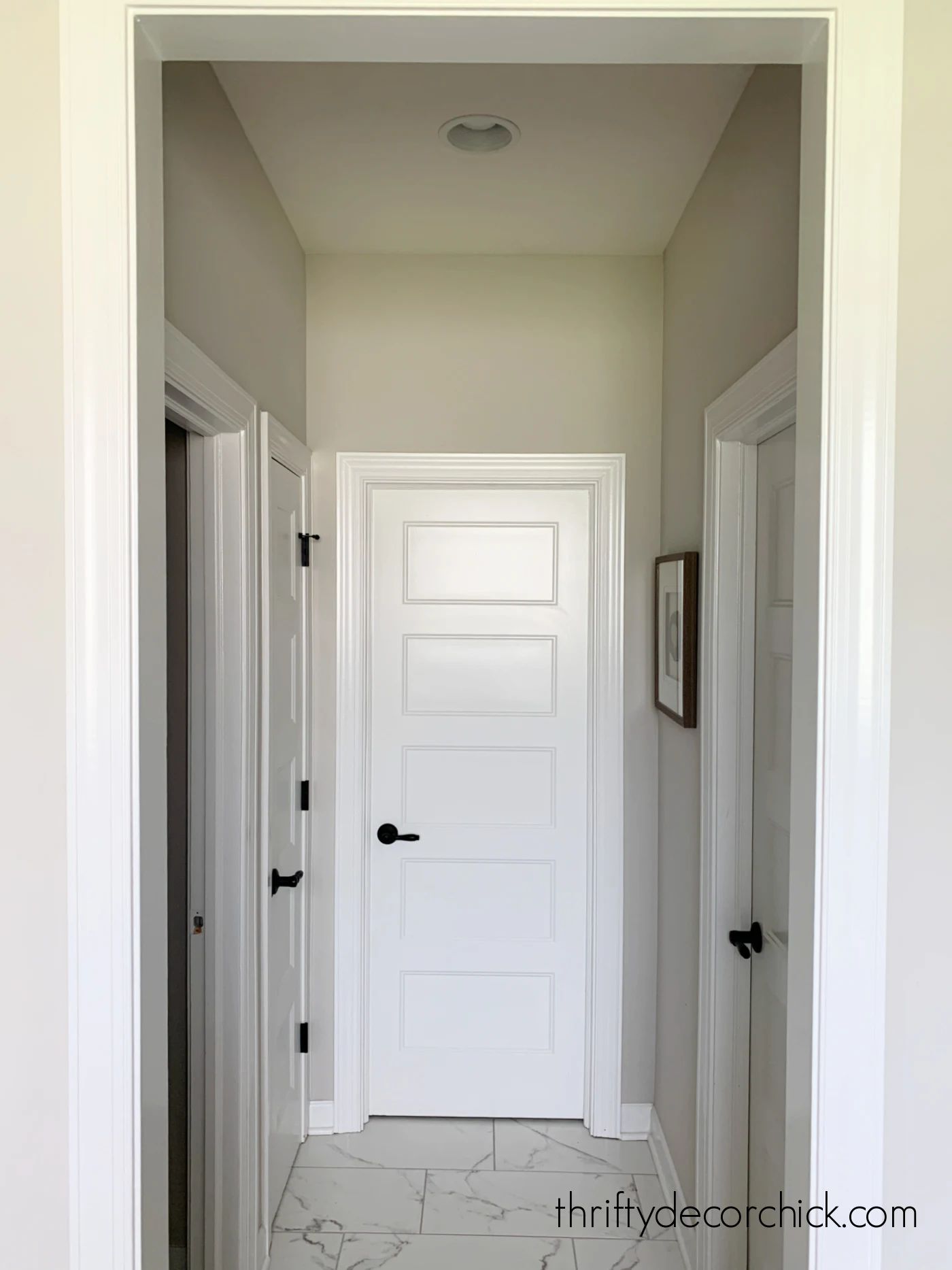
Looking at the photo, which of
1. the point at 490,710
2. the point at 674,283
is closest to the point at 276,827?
the point at 490,710

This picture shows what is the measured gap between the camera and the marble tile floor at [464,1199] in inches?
82.4

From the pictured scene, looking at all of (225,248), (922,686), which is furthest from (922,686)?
(225,248)

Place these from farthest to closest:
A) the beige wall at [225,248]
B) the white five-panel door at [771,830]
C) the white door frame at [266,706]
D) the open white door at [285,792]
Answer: the open white door at [285,792] < the white door frame at [266,706] < the white five-panel door at [771,830] < the beige wall at [225,248]

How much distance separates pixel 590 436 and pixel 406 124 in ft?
3.37

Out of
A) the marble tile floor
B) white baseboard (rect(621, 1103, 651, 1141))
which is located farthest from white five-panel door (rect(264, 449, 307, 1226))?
white baseboard (rect(621, 1103, 651, 1141))

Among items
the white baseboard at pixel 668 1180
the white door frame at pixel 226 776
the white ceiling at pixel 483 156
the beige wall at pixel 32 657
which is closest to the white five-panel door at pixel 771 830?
the white baseboard at pixel 668 1180

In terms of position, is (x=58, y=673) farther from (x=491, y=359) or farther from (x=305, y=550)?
(x=491, y=359)

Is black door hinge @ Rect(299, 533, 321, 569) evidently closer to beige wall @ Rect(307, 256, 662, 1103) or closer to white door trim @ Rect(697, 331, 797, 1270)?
beige wall @ Rect(307, 256, 662, 1103)

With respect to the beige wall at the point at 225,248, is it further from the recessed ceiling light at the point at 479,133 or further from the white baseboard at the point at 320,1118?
the white baseboard at the point at 320,1118

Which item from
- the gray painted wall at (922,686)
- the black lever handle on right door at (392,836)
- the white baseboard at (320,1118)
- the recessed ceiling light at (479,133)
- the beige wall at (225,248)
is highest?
the recessed ceiling light at (479,133)

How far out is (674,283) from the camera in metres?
2.35

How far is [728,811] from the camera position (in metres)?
1.86

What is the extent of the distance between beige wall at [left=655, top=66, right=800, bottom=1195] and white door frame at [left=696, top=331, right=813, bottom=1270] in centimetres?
14

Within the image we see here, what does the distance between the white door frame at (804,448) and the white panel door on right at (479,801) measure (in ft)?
5.31
